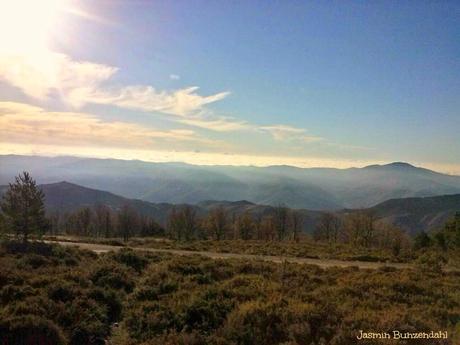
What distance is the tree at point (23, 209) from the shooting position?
3312 cm

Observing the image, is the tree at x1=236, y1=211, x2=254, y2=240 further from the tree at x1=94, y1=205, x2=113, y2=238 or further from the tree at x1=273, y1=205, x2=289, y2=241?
the tree at x1=94, y1=205, x2=113, y2=238

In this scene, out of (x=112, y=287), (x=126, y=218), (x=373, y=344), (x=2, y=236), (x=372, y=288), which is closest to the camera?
(x=373, y=344)

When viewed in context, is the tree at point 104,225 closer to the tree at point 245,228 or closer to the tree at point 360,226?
the tree at point 245,228

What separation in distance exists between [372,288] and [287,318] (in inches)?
209

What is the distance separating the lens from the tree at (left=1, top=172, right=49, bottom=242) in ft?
109

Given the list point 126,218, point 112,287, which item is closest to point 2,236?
point 112,287

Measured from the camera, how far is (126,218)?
9312 cm

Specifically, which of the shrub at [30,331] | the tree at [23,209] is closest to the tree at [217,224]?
the tree at [23,209]

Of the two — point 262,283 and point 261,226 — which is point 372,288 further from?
point 261,226

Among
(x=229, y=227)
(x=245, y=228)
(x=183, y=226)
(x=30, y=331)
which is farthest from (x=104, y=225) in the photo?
(x=30, y=331)

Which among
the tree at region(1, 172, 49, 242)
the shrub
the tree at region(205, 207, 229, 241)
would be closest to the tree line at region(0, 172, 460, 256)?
the tree at region(205, 207, 229, 241)

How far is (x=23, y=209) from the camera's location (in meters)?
33.7

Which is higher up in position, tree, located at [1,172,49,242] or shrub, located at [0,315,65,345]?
tree, located at [1,172,49,242]

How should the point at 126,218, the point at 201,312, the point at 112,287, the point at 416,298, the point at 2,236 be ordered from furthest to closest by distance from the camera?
1. the point at 126,218
2. the point at 2,236
3. the point at 112,287
4. the point at 416,298
5. the point at 201,312
